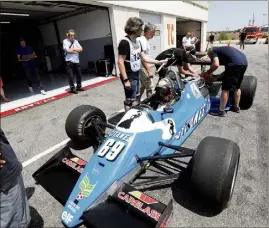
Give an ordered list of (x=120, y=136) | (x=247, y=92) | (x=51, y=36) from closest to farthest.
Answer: (x=120, y=136) → (x=247, y=92) → (x=51, y=36)

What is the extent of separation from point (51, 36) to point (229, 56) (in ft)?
40.6

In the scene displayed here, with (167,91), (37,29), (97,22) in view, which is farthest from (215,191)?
(37,29)

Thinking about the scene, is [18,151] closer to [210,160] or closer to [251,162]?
[210,160]

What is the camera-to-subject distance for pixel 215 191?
2.04 m

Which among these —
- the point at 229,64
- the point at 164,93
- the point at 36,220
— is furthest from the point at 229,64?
the point at 36,220

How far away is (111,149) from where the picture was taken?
238cm

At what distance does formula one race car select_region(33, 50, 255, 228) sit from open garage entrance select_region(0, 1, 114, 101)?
6.04 m

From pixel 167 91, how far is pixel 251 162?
1.46m

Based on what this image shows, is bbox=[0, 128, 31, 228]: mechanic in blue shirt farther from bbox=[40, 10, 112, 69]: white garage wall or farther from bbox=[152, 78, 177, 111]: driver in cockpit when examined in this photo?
bbox=[40, 10, 112, 69]: white garage wall

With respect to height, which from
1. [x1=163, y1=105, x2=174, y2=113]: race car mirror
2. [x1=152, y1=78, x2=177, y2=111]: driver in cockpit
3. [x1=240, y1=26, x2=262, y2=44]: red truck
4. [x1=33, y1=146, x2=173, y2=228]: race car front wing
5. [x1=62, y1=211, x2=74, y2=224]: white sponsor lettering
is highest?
[x1=152, y1=78, x2=177, y2=111]: driver in cockpit

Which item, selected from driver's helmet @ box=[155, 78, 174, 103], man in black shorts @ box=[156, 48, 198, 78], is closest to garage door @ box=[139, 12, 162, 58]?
man in black shorts @ box=[156, 48, 198, 78]

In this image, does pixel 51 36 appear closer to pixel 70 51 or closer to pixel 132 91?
pixel 70 51

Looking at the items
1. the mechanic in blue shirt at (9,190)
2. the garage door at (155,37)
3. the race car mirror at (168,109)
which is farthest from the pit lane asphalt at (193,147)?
the garage door at (155,37)

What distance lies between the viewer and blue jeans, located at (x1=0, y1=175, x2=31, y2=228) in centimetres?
157
